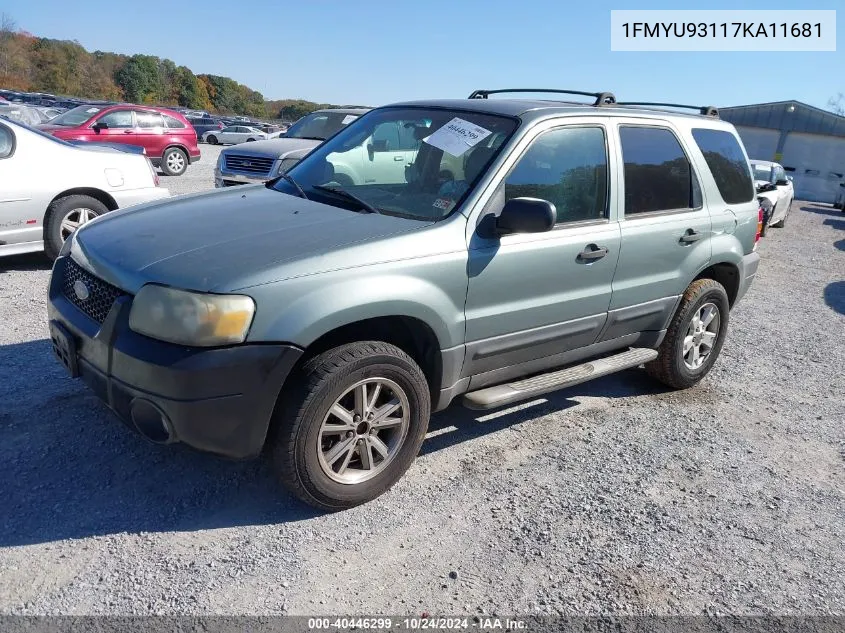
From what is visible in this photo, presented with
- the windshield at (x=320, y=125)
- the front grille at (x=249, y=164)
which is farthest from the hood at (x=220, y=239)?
the windshield at (x=320, y=125)

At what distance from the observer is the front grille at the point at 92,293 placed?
3.01 metres

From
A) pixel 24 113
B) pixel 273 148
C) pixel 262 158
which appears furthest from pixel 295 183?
pixel 24 113

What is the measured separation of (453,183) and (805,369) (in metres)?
4.10

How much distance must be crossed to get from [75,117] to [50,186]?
1073 cm

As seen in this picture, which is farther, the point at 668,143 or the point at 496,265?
the point at 668,143

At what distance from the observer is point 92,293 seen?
10.2 feet

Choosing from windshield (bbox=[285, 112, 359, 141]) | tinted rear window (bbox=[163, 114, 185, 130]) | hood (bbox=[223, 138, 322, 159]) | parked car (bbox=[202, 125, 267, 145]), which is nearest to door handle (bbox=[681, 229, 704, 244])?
hood (bbox=[223, 138, 322, 159])

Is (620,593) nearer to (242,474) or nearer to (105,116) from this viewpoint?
(242,474)

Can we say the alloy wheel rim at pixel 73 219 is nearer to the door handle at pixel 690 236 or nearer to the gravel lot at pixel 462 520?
the gravel lot at pixel 462 520

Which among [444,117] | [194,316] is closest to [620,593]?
[194,316]

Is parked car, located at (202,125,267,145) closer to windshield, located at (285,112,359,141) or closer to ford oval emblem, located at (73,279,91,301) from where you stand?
windshield, located at (285,112,359,141)

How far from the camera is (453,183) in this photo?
3.64m

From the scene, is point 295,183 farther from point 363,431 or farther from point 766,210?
point 766,210

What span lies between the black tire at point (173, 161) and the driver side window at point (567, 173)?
15056mm
